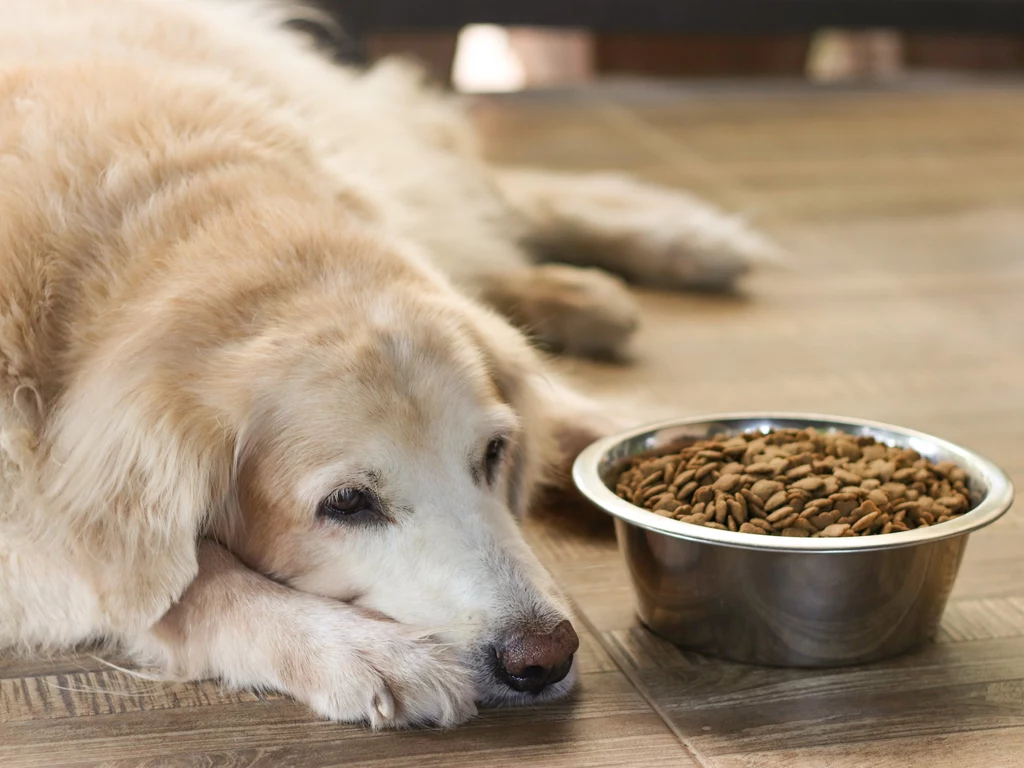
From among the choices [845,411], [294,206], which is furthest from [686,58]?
[294,206]

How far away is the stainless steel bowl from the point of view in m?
1.58

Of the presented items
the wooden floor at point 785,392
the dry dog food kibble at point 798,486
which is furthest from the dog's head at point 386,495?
the dry dog food kibble at point 798,486

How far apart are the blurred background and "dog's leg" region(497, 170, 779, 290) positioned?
190 cm

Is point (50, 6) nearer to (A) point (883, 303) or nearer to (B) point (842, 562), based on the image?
(B) point (842, 562)

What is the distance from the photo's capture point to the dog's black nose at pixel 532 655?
154 centimetres

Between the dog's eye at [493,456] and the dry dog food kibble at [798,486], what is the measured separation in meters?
0.17

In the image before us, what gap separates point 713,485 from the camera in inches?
67.9

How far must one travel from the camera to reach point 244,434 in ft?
5.33

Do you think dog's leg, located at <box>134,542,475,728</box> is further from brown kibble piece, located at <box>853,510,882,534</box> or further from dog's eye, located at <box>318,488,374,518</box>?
brown kibble piece, located at <box>853,510,882,534</box>

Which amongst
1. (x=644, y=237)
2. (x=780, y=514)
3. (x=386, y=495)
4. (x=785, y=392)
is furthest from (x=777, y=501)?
(x=644, y=237)

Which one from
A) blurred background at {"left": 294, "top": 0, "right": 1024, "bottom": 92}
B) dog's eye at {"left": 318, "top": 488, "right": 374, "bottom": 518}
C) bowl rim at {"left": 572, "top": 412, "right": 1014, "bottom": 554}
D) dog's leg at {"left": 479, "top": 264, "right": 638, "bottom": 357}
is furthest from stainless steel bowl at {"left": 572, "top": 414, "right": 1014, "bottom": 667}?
blurred background at {"left": 294, "top": 0, "right": 1024, "bottom": 92}

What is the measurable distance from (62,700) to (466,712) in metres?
0.52

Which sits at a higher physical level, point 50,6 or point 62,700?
point 50,6

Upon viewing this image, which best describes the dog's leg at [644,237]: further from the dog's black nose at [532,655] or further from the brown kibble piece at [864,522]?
the dog's black nose at [532,655]
